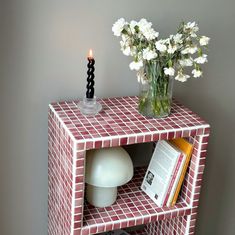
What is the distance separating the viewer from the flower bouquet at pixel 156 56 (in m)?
1.52

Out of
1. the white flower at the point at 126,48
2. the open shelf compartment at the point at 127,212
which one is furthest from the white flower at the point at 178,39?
the open shelf compartment at the point at 127,212

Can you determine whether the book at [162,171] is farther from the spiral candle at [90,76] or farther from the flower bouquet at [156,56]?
the spiral candle at [90,76]

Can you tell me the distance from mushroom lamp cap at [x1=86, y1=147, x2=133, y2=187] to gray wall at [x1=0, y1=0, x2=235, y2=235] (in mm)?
272

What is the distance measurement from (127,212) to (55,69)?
553 millimetres

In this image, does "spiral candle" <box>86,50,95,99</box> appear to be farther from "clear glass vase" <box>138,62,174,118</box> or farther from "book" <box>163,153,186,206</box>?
"book" <box>163,153,186,206</box>

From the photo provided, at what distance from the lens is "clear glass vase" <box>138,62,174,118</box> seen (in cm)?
159

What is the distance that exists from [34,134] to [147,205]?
1.57 feet

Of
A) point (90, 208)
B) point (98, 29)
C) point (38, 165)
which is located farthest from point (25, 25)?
point (90, 208)

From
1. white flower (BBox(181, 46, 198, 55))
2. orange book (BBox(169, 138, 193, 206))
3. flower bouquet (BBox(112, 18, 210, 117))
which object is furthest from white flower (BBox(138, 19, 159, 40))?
orange book (BBox(169, 138, 193, 206))

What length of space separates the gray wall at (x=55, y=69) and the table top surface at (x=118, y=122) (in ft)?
0.32

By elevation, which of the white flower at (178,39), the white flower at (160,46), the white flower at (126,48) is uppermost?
the white flower at (178,39)

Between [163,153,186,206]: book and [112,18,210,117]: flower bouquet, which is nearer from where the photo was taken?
[112,18,210,117]: flower bouquet

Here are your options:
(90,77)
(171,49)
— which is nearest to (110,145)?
(90,77)

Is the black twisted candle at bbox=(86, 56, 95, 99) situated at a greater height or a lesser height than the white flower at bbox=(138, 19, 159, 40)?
lesser
